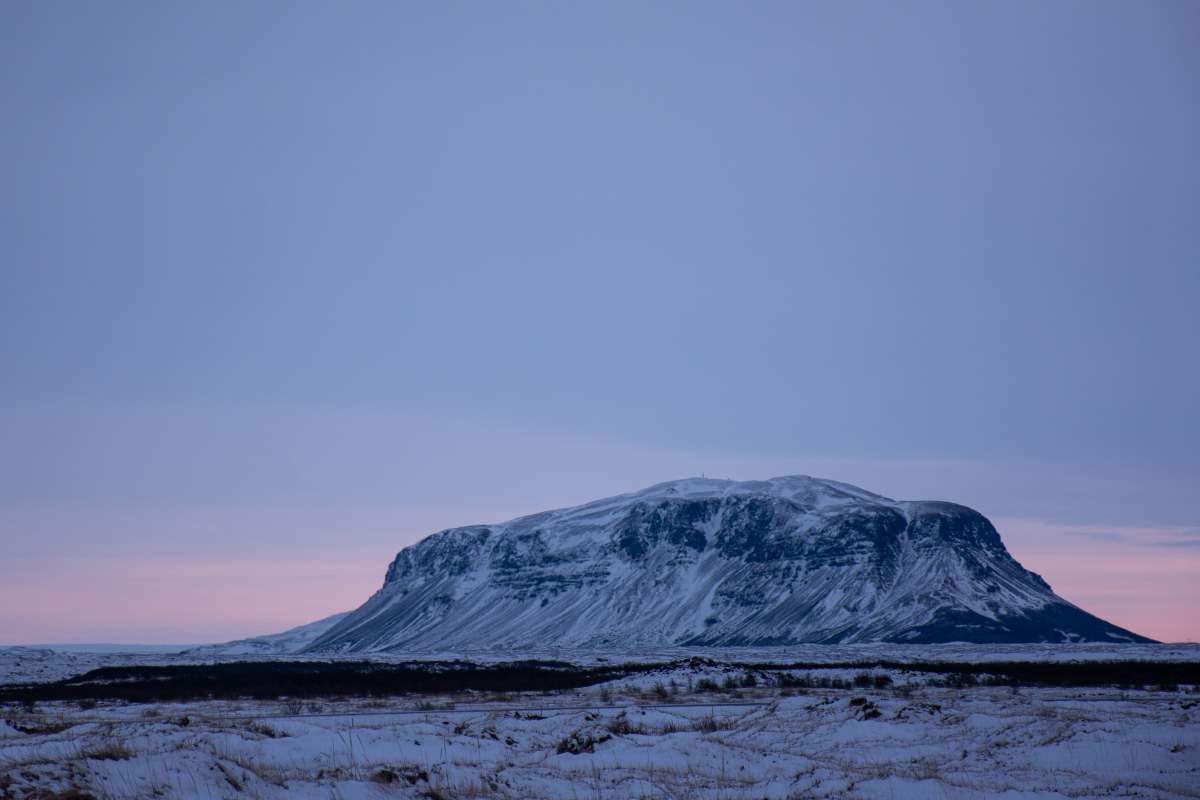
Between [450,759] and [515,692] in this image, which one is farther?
[515,692]

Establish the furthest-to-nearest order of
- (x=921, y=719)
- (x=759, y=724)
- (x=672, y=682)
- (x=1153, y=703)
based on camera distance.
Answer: (x=672, y=682) < (x=1153, y=703) < (x=759, y=724) < (x=921, y=719)

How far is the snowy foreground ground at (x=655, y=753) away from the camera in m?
19.4

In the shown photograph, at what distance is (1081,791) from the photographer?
72.5ft

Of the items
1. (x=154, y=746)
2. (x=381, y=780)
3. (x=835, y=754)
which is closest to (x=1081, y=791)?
(x=835, y=754)

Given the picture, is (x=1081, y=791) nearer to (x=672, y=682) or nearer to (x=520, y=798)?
(x=520, y=798)

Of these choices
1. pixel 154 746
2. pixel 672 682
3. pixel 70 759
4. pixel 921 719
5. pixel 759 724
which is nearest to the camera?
pixel 70 759

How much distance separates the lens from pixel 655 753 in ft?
88.7

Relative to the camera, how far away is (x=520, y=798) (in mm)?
21031

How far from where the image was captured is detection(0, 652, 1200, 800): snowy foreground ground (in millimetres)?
19422

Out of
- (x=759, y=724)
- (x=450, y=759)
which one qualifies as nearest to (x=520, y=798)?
(x=450, y=759)

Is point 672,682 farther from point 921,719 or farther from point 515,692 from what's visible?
point 921,719

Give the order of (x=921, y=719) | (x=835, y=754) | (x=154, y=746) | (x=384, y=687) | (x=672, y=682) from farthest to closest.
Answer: (x=384, y=687)
(x=672, y=682)
(x=921, y=719)
(x=835, y=754)
(x=154, y=746)

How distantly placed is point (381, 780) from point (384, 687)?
48139 mm

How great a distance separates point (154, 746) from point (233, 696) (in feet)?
134
